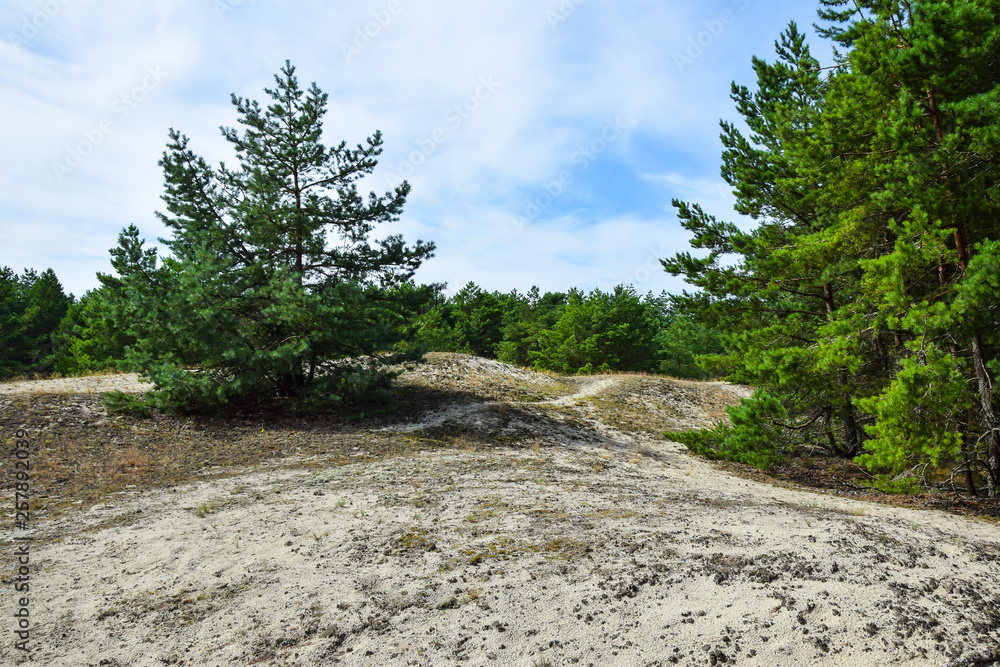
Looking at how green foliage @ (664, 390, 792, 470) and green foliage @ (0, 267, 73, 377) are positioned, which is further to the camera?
green foliage @ (0, 267, 73, 377)

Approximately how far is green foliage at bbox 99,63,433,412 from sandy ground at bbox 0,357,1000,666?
5005mm

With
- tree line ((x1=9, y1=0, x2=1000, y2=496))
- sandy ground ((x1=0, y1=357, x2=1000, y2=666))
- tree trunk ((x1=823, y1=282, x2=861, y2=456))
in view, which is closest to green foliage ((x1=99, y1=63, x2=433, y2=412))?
tree line ((x1=9, y1=0, x2=1000, y2=496))

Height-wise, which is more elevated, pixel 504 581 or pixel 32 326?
pixel 32 326

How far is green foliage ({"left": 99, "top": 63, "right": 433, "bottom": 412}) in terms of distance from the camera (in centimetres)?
1084

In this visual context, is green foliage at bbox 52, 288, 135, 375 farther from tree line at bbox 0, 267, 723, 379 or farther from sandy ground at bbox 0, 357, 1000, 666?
sandy ground at bbox 0, 357, 1000, 666

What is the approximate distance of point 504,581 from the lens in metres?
3.88

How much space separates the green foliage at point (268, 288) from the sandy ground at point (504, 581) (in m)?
5.00

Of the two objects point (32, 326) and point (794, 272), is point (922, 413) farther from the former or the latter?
point (32, 326)

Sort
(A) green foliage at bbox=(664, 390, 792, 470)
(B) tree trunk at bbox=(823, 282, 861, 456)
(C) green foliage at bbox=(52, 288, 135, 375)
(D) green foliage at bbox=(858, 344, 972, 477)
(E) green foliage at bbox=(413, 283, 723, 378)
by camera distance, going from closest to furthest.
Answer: (D) green foliage at bbox=(858, 344, 972, 477) → (A) green foliage at bbox=(664, 390, 792, 470) → (B) tree trunk at bbox=(823, 282, 861, 456) → (C) green foliage at bbox=(52, 288, 135, 375) → (E) green foliage at bbox=(413, 283, 723, 378)

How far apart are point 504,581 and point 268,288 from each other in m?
9.65

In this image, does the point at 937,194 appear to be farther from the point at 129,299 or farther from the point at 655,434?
the point at 129,299

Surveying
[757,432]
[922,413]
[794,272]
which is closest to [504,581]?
[922,413]

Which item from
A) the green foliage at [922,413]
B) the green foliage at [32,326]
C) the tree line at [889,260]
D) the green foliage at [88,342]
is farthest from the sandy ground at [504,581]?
the green foliage at [32,326]

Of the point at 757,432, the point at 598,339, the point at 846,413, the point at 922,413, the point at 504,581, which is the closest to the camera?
the point at 504,581
